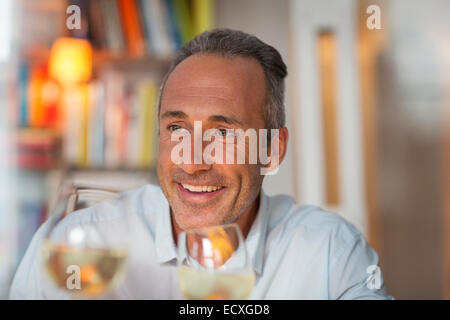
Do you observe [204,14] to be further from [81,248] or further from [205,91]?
[81,248]

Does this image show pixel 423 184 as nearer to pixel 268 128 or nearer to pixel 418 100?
pixel 418 100

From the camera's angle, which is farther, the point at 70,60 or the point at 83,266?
the point at 70,60

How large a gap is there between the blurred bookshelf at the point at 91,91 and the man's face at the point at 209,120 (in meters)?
0.56

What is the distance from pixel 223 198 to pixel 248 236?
6 centimetres

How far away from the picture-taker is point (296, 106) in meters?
0.81

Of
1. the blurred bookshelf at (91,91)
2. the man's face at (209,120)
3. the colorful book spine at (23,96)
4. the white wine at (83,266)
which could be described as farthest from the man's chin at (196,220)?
the colorful book spine at (23,96)

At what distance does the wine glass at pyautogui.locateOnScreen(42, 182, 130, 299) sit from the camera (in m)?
0.41

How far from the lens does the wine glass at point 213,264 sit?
40 cm

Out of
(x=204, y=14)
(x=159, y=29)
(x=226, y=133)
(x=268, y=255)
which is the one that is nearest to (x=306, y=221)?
(x=268, y=255)

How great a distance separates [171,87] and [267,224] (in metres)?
0.22

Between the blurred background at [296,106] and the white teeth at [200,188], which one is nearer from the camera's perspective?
the white teeth at [200,188]

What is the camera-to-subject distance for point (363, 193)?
0.82 metres

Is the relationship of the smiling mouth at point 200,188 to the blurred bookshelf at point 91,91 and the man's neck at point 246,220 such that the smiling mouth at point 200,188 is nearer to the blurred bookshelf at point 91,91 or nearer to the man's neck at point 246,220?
the man's neck at point 246,220
